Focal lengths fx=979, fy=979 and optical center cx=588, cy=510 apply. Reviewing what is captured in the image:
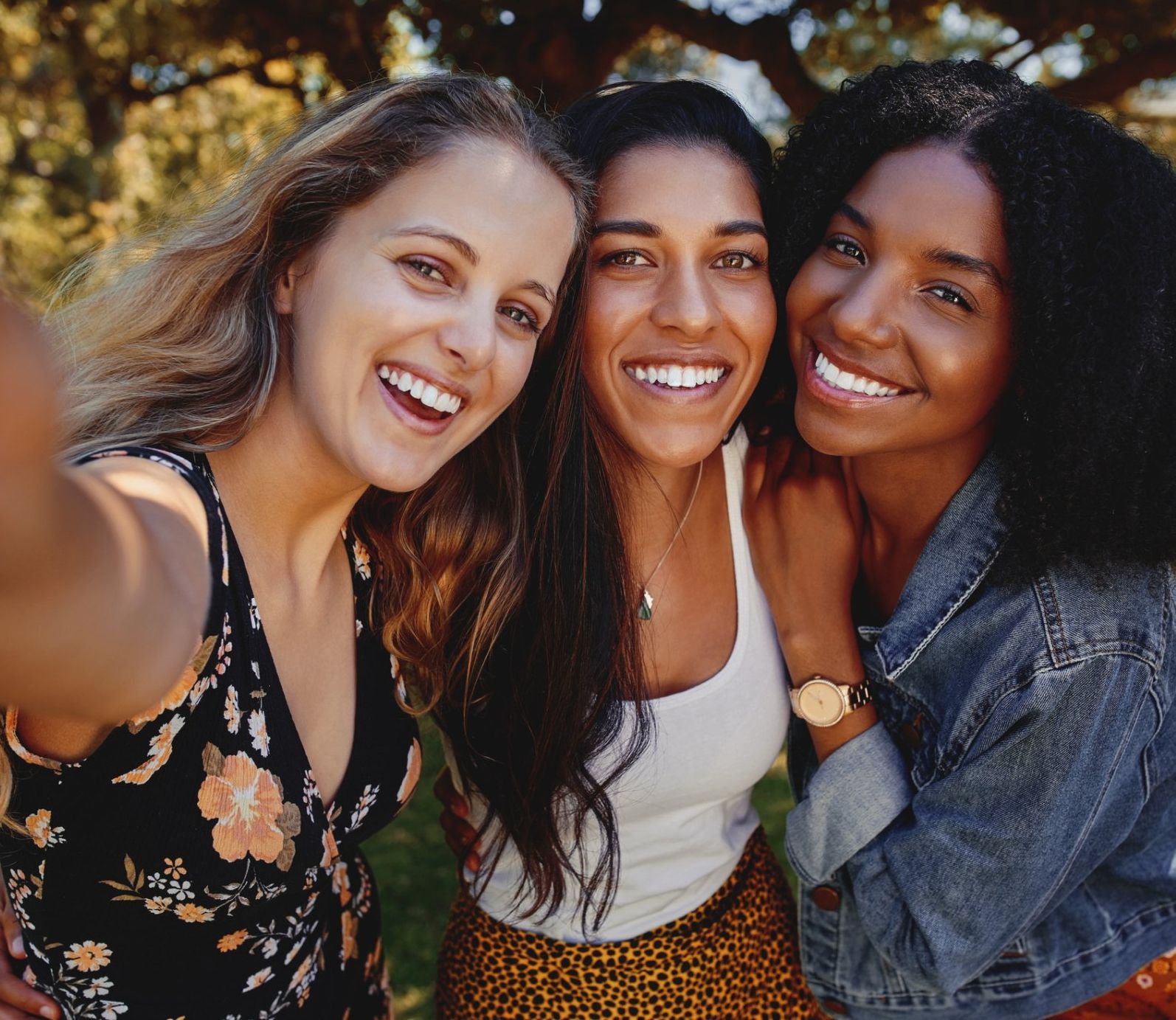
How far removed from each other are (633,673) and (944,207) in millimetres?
1226

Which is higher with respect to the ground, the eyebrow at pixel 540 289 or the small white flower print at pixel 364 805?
the eyebrow at pixel 540 289

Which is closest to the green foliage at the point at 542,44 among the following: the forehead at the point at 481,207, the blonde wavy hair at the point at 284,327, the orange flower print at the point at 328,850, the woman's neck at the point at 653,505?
the blonde wavy hair at the point at 284,327

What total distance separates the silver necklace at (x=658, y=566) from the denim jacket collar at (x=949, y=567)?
1.84 ft

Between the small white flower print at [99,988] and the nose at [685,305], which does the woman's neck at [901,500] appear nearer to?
the nose at [685,305]

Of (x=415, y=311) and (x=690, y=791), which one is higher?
(x=415, y=311)

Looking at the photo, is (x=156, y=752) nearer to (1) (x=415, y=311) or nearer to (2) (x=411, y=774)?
(2) (x=411, y=774)

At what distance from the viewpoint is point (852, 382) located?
220 centimetres

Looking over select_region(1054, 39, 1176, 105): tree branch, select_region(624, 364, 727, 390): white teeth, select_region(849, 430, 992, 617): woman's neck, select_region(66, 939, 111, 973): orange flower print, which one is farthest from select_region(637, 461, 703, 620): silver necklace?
select_region(1054, 39, 1176, 105): tree branch

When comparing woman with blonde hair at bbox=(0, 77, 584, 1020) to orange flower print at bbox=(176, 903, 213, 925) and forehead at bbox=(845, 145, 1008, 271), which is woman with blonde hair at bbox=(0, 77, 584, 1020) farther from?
forehead at bbox=(845, 145, 1008, 271)

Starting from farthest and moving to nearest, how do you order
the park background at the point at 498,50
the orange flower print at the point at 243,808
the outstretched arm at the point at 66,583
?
the park background at the point at 498,50
the orange flower print at the point at 243,808
the outstretched arm at the point at 66,583

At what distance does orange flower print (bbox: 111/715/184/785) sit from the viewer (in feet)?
4.97

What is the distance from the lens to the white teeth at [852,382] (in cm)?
217

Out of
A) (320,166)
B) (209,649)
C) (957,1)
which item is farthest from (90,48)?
(209,649)

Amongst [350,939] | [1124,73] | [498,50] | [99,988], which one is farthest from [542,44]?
[99,988]
